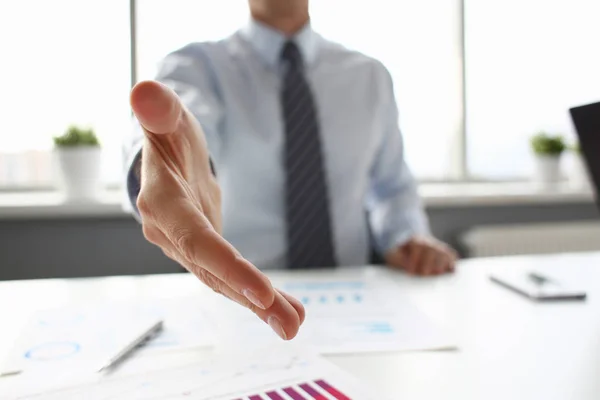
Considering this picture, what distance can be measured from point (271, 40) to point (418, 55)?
1.19 metres

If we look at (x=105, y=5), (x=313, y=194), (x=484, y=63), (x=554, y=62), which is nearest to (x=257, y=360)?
(x=313, y=194)

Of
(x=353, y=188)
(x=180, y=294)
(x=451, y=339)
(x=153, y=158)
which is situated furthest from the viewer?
(x=353, y=188)

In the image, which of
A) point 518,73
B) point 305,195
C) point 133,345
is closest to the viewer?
point 133,345

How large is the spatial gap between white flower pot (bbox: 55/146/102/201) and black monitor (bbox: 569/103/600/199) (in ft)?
4.58

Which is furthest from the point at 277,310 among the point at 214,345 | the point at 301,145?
the point at 301,145

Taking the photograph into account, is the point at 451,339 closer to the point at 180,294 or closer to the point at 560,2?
the point at 180,294

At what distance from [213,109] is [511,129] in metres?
1.62

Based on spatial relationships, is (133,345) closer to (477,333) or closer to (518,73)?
(477,333)

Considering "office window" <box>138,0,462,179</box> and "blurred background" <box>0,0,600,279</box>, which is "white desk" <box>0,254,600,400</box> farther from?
"office window" <box>138,0,462,179</box>

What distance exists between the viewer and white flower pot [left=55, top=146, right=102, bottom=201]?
159 cm

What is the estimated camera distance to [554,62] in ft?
7.29

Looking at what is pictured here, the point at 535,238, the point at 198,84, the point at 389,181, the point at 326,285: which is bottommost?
the point at 535,238

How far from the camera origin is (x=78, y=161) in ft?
5.24

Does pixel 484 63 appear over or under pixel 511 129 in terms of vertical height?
over
